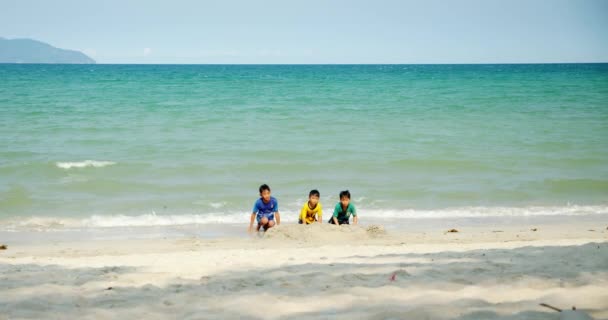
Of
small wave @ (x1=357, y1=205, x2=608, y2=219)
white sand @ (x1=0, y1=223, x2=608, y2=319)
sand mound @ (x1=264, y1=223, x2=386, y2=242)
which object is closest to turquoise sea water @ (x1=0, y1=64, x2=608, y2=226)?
small wave @ (x1=357, y1=205, x2=608, y2=219)

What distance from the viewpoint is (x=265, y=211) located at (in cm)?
968

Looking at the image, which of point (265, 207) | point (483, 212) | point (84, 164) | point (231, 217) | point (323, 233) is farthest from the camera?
point (84, 164)

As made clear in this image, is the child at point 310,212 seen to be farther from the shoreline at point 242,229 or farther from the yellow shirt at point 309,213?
the shoreline at point 242,229

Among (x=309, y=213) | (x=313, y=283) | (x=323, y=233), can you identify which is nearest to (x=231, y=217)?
(x=309, y=213)

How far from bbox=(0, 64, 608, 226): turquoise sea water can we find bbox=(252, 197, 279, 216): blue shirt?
1362 millimetres

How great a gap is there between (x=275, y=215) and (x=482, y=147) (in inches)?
418

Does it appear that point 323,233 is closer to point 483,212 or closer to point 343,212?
point 343,212

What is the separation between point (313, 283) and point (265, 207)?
4776mm

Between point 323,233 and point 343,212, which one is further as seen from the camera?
point 343,212

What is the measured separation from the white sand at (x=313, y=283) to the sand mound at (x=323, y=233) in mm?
684

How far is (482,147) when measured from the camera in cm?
1795

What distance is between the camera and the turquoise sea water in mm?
11742

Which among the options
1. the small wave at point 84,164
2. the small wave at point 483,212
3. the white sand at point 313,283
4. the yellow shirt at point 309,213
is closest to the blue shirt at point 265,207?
the yellow shirt at point 309,213

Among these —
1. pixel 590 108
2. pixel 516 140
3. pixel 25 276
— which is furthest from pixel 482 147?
pixel 25 276
